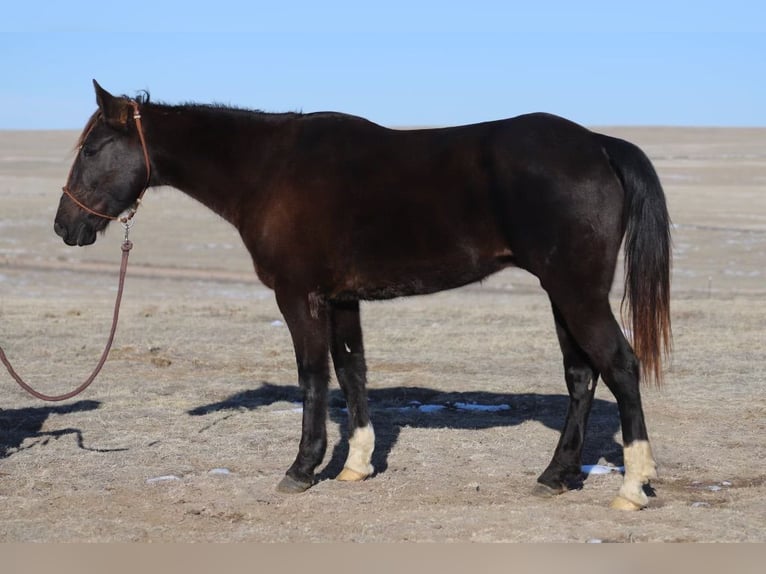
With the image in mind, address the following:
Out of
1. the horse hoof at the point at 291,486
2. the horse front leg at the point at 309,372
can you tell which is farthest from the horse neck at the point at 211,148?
the horse hoof at the point at 291,486

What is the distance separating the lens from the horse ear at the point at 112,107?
6.95 m

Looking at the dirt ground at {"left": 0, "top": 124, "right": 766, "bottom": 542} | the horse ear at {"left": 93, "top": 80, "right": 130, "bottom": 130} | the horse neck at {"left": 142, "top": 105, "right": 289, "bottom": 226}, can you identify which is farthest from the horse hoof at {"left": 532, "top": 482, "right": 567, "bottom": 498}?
the horse ear at {"left": 93, "top": 80, "right": 130, "bottom": 130}

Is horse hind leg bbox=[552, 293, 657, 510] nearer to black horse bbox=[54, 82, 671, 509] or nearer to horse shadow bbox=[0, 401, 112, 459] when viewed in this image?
black horse bbox=[54, 82, 671, 509]

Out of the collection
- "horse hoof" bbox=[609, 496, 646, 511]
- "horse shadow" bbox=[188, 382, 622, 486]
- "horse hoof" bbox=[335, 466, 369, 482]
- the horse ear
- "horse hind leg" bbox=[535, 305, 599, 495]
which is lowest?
"horse shadow" bbox=[188, 382, 622, 486]

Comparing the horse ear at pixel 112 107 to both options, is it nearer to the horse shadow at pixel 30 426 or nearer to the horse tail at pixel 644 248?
the horse shadow at pixel 30 426

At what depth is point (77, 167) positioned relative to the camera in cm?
715

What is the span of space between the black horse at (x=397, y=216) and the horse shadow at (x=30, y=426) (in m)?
1.83

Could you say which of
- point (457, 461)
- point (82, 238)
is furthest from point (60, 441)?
point (457, 461)

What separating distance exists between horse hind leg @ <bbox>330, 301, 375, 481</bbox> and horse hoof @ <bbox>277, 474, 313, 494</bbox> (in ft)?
1.54

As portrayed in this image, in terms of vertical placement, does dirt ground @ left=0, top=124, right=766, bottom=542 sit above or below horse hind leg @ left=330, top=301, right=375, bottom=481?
below

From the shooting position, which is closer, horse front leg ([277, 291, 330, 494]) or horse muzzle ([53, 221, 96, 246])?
horse front leg ([277, 291, 330, 494])

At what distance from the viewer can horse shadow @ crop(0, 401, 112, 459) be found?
26.5 ft

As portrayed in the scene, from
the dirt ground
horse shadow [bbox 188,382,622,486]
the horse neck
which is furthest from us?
horse shadow [bbox 188,382,622,486]

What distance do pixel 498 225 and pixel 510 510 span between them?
69.4 inches
